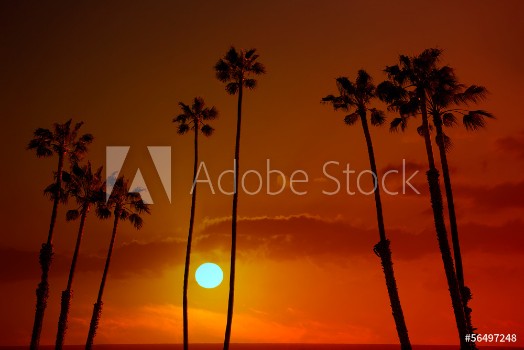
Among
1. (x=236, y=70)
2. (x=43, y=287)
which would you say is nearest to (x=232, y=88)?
(x=236, y=70)

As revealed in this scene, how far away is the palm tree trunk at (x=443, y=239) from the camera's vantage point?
2702 centimetres

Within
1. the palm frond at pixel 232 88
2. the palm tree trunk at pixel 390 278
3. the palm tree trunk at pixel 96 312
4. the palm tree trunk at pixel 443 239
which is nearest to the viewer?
the palm tree trunk at pixel 443 239

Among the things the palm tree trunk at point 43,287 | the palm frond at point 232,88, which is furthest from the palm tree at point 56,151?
the palm frond at point 232,88

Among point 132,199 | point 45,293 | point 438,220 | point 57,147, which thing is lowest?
point 45,293

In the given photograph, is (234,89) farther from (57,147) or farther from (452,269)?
(452,269)

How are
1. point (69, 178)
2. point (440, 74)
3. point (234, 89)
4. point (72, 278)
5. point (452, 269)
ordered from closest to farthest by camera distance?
point (452, 269) < point (440, 74) < point (234, 89) < point (72, 278) < point (69, 178)

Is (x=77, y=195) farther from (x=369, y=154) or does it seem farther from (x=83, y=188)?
(x=369, y=154)

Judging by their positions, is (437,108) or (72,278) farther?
(72,278)

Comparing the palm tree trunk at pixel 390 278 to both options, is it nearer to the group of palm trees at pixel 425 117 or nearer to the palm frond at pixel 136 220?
the group of palm trees at pixel 425 117

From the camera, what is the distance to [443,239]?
2906 centimetres

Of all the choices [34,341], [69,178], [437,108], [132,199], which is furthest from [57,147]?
[437,108]

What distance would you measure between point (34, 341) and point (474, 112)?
34.9 m

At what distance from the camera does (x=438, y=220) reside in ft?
97.3

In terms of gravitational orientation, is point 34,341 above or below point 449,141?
below
